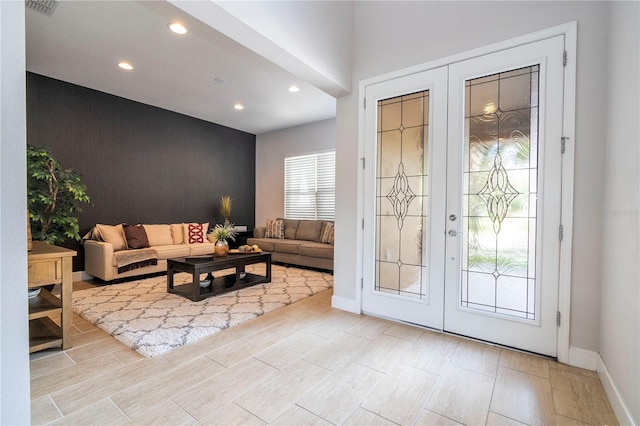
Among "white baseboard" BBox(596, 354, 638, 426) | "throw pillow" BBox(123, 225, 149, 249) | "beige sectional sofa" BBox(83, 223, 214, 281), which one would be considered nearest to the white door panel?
"white baseboard" BBox(596, 354, 638, 426)

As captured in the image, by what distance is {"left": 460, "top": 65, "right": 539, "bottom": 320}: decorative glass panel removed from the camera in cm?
233

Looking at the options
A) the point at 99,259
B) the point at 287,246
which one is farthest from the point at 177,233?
the point at 287,246

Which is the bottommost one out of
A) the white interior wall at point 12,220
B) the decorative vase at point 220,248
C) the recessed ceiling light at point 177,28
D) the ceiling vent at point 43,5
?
the decorative vase at point 220,248

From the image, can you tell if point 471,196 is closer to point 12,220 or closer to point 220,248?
point 12,220

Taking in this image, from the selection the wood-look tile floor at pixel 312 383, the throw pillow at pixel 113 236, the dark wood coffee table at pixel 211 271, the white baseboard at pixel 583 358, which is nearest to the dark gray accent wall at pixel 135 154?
the throw pillow at pixel 113 236

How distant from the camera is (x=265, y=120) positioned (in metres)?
6.32

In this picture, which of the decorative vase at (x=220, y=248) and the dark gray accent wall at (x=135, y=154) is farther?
the dark gray accent wall at (x=135, y=154)

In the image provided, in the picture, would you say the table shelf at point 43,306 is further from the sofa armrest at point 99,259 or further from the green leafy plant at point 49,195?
the sofa armrest at point 99,259

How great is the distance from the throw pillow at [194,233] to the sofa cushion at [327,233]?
7.57 feet

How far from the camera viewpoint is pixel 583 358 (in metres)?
2.12

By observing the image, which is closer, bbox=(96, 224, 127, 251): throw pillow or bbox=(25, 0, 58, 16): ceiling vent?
bbox=(25, 0, 58, 16): ceiling vent

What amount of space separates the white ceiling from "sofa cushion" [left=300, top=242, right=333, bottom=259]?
2.55 metres

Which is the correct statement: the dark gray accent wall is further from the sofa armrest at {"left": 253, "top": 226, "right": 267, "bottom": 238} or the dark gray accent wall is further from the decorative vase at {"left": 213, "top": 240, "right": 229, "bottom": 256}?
the decorative vase at {"left": 213, "top": 240, "right": 229, "bottom": 256}

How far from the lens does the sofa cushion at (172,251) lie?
480 cm
